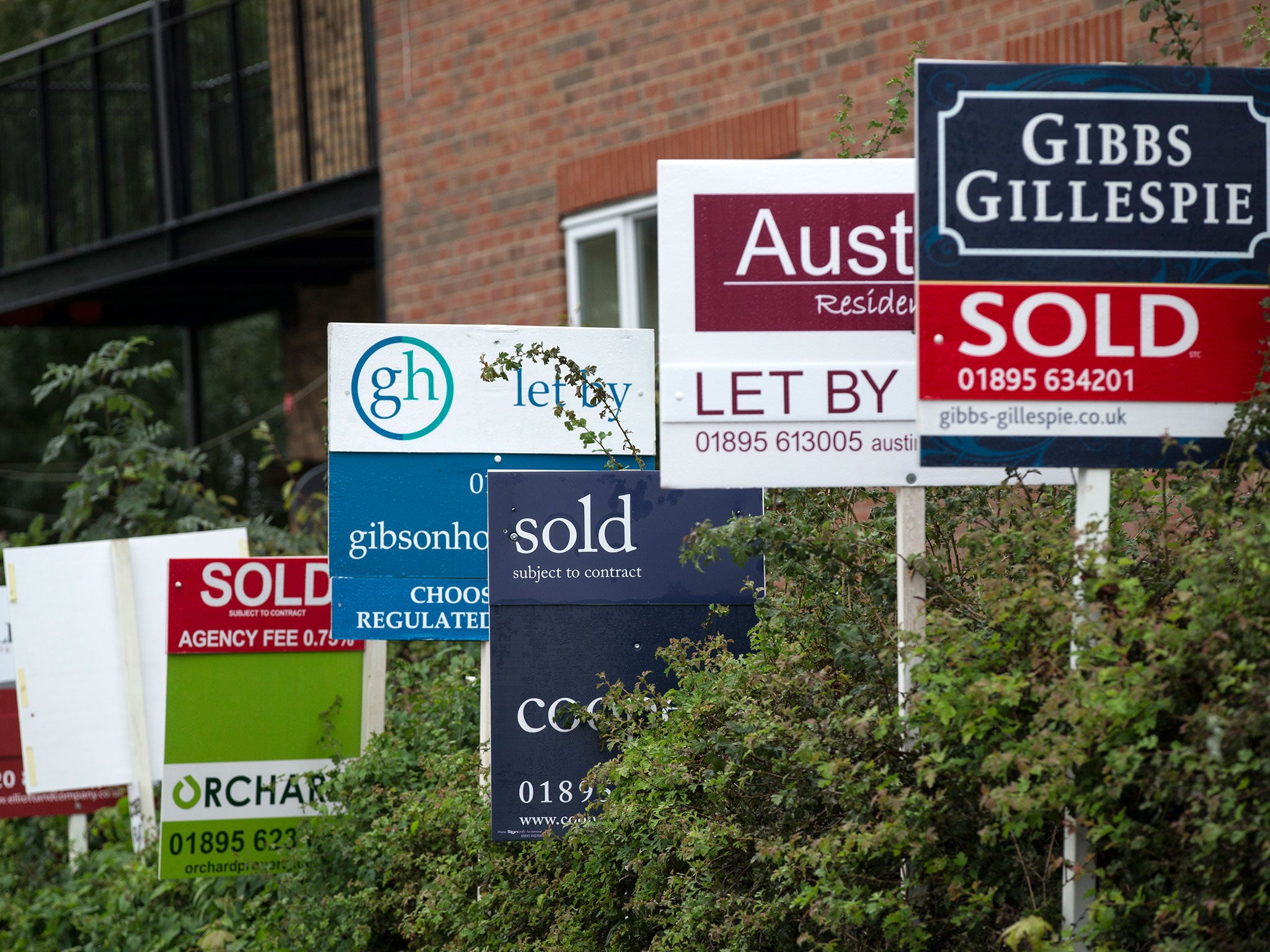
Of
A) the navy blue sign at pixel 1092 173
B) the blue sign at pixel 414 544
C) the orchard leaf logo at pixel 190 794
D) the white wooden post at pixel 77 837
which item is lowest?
the white wooden post at pixel 77 837

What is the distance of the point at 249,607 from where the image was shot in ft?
19.9

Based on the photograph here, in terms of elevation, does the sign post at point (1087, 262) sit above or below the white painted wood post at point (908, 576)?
above

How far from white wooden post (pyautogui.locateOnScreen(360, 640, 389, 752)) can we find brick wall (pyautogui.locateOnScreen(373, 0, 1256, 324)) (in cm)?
345

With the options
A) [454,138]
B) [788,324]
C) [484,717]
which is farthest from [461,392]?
[454,138]

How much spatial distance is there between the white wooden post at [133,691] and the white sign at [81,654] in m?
0.03

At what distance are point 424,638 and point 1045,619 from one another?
2.62 metres

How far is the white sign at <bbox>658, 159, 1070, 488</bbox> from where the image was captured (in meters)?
3.90

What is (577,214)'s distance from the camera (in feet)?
29.7

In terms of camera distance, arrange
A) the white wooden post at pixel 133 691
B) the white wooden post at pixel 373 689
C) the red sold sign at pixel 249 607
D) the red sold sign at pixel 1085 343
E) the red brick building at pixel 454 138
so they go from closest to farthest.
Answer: the red sold sign at pixel 1085 343, the white wooden post at pixel 373 689, the red sold sign at pixel 249 607, the white wooden post at pixel 133 691, the red brick building at pixel 454 138

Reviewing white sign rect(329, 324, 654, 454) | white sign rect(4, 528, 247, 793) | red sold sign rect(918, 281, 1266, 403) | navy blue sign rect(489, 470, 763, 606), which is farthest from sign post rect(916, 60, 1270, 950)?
white sign rect(4, 528, 247, 793)

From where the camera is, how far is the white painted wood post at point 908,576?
11.7ft

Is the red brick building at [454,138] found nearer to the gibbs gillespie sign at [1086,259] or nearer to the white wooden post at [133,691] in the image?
the white wooden post at [133,691]

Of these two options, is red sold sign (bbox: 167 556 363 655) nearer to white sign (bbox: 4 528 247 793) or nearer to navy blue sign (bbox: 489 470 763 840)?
white sign (bbox: 4 528 247 793)

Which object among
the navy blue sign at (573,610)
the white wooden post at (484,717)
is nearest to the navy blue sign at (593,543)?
the navy blue sign at (573,610)
